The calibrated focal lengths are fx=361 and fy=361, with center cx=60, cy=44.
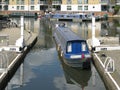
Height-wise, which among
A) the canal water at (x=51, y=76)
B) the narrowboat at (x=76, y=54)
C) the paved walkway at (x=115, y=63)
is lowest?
the canal water at (x=51, y=76)

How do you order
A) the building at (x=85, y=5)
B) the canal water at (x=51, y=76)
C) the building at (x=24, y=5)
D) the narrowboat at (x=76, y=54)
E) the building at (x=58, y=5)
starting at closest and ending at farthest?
1. the canal water at (x=51, y=76)
2. the narrowboat at (x=76, y=54)
3. the building at (x=85, y=5)
4. the building at (x=58, y=5)
5. the building at (x=24, y=5)

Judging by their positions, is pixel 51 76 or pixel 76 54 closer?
pixel 51 76

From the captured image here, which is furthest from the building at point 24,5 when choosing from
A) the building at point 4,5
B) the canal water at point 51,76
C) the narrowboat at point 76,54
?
the narrowboat at point 76,54

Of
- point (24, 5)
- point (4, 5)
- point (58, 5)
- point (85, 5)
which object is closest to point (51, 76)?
point (85, 5)

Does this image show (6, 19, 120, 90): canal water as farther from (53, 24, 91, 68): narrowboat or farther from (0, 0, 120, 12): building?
(0, 0, 120, 12): building

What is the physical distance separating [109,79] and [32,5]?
10007cm

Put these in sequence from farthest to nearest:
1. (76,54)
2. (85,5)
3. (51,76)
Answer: (85,5)
(76,54)
(51,76)

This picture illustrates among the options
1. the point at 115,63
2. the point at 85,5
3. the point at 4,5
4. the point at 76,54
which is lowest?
the point at 115,63

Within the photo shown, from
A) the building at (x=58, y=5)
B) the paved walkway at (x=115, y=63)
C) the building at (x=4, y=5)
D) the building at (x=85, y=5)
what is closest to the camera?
the paved walkway at (x=115, y=63)

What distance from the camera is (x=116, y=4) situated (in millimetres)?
125688

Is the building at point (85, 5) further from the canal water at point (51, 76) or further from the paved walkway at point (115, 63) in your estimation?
the canal water at point (51, 76)

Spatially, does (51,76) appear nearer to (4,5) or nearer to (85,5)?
(85,5)

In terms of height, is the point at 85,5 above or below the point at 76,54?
above

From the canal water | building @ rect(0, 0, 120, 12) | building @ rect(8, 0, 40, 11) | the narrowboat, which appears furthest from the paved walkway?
building @ rect(8, 0, 40, 11)
